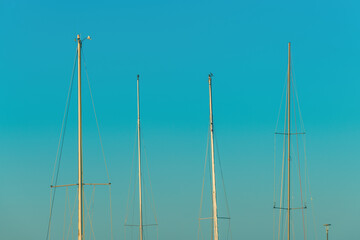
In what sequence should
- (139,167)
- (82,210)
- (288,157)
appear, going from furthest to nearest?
(139,167) < (288,157) < (82,210)

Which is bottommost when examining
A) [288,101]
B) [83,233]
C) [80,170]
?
[83,233]

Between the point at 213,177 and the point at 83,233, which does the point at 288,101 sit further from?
the point at 83,233

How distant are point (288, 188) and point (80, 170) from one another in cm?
2083

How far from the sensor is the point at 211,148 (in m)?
64.4

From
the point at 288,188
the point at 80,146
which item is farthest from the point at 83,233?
the point at 288,188

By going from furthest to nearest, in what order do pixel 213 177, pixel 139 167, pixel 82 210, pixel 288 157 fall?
1. pixel 139 167
2. pixel 288 157
3. pixel 213 177
4. pixel 82 210

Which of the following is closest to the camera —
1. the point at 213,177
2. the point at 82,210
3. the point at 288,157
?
the point at 82,210

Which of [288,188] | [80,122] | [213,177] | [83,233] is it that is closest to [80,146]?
[80,122]

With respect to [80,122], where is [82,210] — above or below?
below

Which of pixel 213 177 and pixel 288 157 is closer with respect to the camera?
pixel 213 177

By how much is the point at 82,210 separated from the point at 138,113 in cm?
2361

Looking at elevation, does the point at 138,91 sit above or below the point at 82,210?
above

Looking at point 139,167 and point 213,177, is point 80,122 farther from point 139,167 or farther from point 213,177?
point 139,167

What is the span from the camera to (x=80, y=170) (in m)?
52.2
